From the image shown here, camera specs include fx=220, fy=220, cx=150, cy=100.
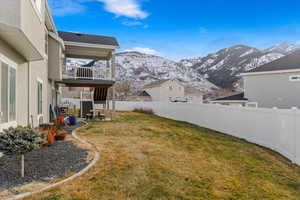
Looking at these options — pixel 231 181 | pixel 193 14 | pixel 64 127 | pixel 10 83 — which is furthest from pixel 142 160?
pixel 193 14

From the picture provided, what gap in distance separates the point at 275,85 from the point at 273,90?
0.44m

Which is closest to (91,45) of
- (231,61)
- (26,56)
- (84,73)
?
(84,73)

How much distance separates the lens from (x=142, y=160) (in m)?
5.91

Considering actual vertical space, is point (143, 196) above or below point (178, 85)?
below

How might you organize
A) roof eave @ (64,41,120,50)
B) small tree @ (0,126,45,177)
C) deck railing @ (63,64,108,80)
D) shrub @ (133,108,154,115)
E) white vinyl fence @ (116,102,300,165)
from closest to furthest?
1. small tree @ (0,126,45,177)
2. white vinyl fence @ (116,102,300,165)
3. roof eave @ (64,41,120,50)
4. deck railing @ (63,64,108,80)
5. shrub @ (133,108,154,115)

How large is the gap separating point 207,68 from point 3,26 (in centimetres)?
9230

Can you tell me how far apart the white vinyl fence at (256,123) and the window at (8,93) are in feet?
29.4

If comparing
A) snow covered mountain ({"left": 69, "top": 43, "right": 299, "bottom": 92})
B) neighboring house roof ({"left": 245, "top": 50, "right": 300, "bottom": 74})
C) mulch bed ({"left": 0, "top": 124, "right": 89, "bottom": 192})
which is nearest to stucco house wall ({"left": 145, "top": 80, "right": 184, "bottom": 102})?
neighboring house roof ({"left": 245, "top": 50, "right": 300, "bottom": 74})

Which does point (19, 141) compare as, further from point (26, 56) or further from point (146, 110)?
point (146, 110)

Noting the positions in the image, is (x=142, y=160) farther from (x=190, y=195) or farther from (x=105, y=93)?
(x=105, y=93)

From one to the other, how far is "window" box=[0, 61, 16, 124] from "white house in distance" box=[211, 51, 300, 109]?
17931 millimetres

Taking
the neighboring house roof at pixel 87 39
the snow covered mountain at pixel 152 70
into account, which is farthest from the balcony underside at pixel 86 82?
the snow covered mountain at pixel 152 70

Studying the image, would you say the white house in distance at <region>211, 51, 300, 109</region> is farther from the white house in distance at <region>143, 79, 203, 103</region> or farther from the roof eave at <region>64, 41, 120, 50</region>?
the white house in distance at <region>143, 79, 203, 103</region>

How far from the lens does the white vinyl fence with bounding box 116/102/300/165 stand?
7.84 m
